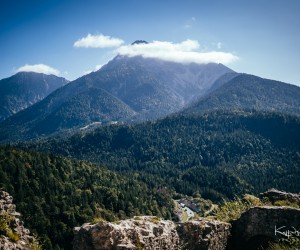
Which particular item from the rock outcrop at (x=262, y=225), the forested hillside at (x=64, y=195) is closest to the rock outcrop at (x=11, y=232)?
the rock outcrop at (x=262, y=225)

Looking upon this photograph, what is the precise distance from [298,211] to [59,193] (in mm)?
135589

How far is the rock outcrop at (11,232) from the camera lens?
19520 millimetres

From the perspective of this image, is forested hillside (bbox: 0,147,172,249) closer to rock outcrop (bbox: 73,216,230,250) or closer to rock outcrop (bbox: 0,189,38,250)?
rock outcrop (bbox: 0,189,38,250)

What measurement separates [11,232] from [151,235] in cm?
906

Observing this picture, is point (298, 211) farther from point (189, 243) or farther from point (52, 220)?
point (52, 220)

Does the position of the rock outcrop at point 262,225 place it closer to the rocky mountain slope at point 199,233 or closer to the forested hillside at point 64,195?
the rocky mountain slope at point 199,233

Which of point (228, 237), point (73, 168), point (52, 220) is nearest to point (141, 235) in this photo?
point (228, 237)

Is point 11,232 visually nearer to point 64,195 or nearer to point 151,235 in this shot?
point 151,235

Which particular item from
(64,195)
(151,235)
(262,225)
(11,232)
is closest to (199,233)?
(151,235)

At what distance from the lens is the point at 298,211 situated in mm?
21656

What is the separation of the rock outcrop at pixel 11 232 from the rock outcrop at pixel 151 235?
5096mm

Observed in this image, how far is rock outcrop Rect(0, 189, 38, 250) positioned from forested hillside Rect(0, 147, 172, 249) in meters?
90.1

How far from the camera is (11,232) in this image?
20391mm

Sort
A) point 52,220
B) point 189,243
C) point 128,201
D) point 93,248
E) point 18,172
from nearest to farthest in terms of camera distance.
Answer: point 93,248 < point 189,243 < point 52,220 < point 18,172 < point 128,201
